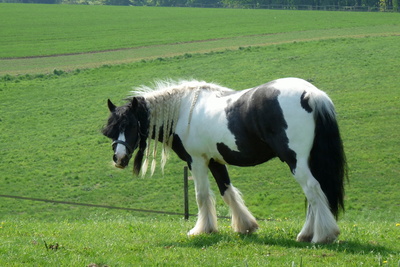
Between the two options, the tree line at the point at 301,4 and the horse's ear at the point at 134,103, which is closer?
the horse's ear at the point at 134,103

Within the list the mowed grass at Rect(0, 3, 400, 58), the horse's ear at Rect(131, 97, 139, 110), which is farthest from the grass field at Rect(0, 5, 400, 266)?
the mowed grass at Rect(0, 3, 400, 58)

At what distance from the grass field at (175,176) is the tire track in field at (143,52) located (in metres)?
1.44

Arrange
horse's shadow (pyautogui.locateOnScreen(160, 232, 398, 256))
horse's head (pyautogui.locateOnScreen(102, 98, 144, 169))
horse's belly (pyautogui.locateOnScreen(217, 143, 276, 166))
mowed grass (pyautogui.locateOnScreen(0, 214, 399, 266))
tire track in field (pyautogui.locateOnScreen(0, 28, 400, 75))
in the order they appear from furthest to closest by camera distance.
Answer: tire track in field (pyautogui.locateOnScreen(0, 28, 400, 75)), horse's head (pyautogui.locateOnScreen(102, 98, 144, 169)), horse's belly (pyautogui.locateOnScreen(217, 143, 276, 166)), horse's shadow (pyautogui.locateOnScreen(160, 232, 398, 256)), mowed grass (pyautogui.locateOnScreen(0, 214, 399, 266))

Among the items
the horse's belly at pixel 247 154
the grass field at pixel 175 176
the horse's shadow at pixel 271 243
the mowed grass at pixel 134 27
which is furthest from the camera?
the mowed grass at pixel 134 27

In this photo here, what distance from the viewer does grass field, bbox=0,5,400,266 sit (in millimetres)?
7547

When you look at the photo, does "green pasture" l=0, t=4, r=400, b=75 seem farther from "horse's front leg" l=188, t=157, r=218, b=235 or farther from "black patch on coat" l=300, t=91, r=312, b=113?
"black patch on coat" l=300, t=91, r=312, b=113

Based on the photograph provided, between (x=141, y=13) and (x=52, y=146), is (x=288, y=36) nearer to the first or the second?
(x=52, y=146)

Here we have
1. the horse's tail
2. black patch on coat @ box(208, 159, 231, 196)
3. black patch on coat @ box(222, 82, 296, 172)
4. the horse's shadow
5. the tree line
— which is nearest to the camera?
the horse's shadow

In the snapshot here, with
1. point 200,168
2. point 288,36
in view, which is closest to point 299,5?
point 288,36

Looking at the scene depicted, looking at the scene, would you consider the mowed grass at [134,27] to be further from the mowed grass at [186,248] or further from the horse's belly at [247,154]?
the horse's belly at [247,154]

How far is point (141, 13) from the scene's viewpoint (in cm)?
8988

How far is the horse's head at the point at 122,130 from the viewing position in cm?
907

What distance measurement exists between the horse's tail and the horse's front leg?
70.6 inches

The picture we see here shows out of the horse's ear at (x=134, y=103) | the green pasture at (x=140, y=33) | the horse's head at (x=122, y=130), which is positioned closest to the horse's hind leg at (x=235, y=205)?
the horse's head at (x=122, y=130)
